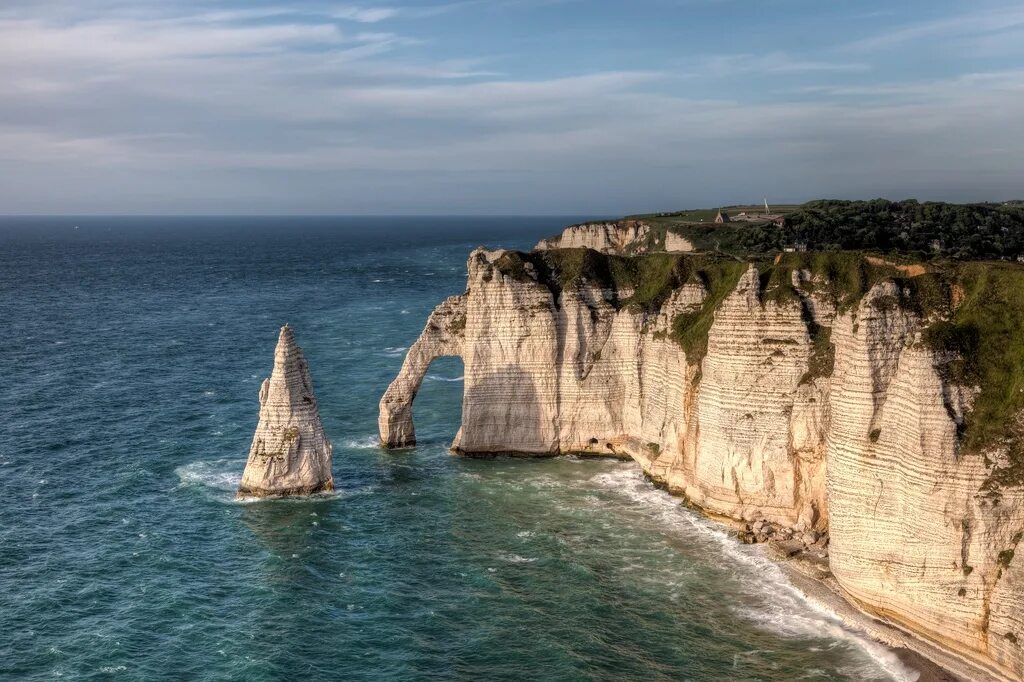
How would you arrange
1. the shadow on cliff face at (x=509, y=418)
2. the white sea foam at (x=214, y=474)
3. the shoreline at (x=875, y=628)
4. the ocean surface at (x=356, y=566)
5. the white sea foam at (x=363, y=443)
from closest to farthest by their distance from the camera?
1. the shoreline at (x=875, y=628)
2. the ocean surface at (x=356, y=566)
3. the white sea foam at (x=214, y=474)
4. the shadow on cliff face at (x=509, y=418)
5. the white sea foam at (x=363, y=443)

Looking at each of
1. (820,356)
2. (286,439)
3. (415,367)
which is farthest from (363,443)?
(820,356)

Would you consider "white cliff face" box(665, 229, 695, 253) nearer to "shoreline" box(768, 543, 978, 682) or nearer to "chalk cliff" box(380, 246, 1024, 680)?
"chalk cliff" box(380, 246, 1024, 680)

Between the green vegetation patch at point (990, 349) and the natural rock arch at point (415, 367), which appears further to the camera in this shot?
the natural rock arch at point (415, 367)

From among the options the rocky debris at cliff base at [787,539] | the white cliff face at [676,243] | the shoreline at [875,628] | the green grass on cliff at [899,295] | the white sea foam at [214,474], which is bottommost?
the shoreline at [875,628]

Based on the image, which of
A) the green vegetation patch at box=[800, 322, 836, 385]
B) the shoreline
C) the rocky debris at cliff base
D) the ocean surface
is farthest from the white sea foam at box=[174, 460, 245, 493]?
the green vegetation patch at box=[800, 322, 836, 385]

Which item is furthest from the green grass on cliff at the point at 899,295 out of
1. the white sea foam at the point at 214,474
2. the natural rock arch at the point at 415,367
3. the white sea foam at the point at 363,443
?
the white sea foam at the point at 214,474

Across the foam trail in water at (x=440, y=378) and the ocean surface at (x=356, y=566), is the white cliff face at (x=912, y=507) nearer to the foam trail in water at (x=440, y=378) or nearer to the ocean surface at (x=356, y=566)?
the ocean surface at (x=356, y=566)

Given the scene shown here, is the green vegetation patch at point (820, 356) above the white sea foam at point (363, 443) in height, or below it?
above

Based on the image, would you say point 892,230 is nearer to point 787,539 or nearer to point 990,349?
point 787,539
